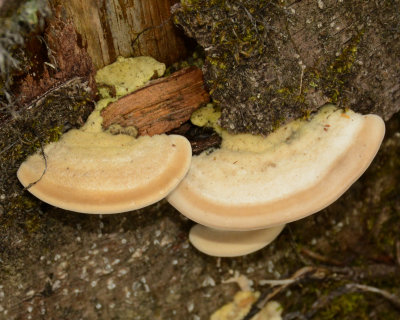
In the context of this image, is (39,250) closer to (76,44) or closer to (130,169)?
(130,169)

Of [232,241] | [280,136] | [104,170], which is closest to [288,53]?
[280,136]

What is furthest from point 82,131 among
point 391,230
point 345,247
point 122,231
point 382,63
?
point 391,230

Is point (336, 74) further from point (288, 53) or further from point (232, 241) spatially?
point (232, 241)

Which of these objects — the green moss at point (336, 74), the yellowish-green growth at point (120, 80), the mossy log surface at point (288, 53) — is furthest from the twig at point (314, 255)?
the yellowish-green growth at point (120, 80)

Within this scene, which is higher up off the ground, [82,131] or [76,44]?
[76,44]

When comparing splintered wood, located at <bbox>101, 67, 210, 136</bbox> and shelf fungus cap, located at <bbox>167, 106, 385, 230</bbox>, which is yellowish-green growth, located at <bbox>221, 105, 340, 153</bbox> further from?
splintered wood, located at <bbox>101, 67, 210, 136</bbox>

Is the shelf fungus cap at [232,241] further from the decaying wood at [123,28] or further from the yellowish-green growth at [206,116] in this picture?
the decaying wood at [123,28]

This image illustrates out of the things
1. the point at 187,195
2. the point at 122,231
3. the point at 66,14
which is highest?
the point at 66,14

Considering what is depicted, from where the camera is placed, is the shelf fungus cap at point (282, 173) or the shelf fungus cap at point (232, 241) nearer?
the shelf fungus cap at point (282, 173)
